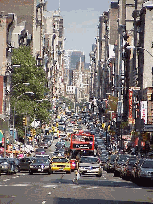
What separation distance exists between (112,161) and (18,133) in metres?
47.6

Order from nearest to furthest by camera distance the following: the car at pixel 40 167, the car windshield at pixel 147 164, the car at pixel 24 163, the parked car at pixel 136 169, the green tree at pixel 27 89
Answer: the car windshield at pixel 147 164, the parked car at pixel 136 169, the car at pixel 40 167, the car at pixel 24 163, the green tree at pixel 27 89

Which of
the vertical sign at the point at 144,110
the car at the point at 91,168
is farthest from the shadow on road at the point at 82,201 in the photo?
the vertical sign at the point at 144,110

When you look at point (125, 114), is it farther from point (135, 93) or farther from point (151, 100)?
point (151, 100)

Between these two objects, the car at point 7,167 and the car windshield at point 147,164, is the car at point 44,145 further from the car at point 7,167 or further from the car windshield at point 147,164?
the car windshield at point 147,164

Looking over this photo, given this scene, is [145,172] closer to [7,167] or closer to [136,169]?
[136,169]

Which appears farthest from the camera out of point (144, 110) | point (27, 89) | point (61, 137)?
point (61, 137)

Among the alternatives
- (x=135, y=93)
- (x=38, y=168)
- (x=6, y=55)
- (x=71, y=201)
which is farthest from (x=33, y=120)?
(x=71, y=201)

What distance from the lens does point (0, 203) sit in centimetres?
2628

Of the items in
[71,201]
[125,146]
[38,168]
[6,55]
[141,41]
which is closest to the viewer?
[71,201]

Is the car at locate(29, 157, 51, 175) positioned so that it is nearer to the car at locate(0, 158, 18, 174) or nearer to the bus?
the car at locate(0, 158, 18, 174)

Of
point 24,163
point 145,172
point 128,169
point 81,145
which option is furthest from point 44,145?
point 145,172

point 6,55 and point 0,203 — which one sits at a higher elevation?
point 6,55

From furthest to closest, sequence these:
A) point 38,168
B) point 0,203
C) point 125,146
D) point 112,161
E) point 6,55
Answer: point 125,146 → point 6,55 → point 112,161 → point 38,168 → point 0,203

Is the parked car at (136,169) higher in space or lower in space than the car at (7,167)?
higher
